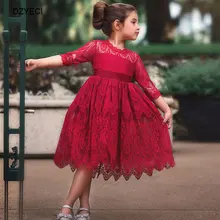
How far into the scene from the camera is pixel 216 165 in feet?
28.8

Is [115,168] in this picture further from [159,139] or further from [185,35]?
[185,35]

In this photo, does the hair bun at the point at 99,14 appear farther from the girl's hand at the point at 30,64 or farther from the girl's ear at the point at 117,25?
the girl's hand at the point at 30,64

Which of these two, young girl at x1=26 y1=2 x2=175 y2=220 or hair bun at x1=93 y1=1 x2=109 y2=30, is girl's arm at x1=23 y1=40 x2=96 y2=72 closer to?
young girl at x1=26 y1=2 x2=175 y2=220

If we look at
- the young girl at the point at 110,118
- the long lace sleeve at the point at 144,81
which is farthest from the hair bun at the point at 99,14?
the long lace sleeve at the point at 144,81

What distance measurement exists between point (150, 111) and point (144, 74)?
25 cm

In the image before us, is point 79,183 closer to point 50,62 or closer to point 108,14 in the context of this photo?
point 50,62

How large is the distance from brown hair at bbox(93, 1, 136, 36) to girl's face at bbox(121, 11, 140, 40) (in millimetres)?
28

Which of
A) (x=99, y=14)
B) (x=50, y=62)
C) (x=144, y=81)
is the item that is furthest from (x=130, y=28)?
(x=50, y=62)

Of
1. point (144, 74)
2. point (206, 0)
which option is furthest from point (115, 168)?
point (206, 0)

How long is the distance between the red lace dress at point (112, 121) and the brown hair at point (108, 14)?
14 centimetres

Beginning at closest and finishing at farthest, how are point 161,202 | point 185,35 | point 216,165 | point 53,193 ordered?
point 161,202, point 53,193, point 216,165, point 185,35

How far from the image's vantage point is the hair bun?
5.28 metres

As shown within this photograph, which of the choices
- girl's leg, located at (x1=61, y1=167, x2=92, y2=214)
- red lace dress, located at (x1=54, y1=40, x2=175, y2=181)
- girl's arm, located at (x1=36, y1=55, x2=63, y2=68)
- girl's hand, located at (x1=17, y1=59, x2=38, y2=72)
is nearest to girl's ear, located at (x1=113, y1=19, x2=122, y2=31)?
red lace dress, located at (x1=54, y1=40, x2=175, y2=181)

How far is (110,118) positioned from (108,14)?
27.8 inches
